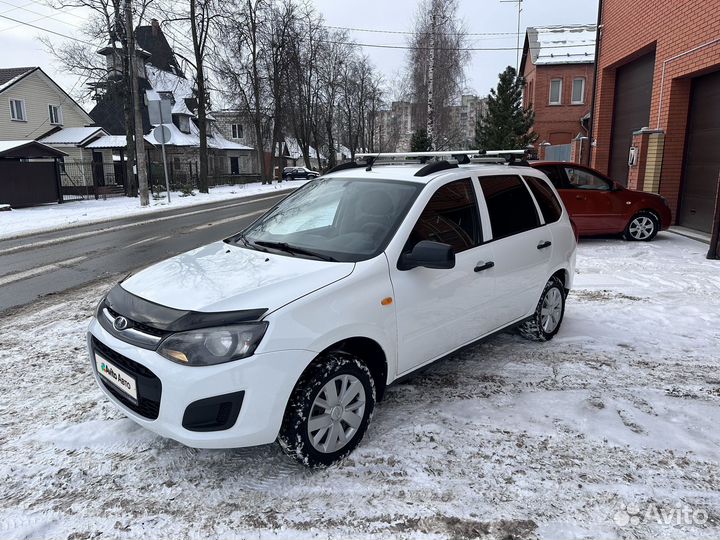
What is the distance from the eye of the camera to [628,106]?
51.3ft

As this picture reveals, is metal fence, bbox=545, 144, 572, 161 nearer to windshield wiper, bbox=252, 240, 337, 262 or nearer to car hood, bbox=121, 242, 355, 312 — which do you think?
windshield wiper, bbox=252, 240, 337, 262

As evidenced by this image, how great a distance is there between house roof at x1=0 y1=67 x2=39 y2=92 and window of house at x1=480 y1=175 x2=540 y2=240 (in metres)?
36.8

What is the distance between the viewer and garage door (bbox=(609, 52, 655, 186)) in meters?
14.3

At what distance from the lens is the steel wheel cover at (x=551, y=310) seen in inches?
203

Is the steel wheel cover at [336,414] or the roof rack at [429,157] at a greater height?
the roof rack at [429,157]

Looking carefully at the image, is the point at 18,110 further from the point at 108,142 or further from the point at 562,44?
the point at 562,44

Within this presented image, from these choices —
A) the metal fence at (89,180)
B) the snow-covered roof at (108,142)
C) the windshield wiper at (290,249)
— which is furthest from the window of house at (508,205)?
the snow-covered roof at (108,142)

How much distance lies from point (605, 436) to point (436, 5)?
3359 centimetres

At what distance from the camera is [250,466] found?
321 centimetres

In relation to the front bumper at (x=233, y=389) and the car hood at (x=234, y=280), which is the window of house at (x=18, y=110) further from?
the front bumper at (x=233, y=389)

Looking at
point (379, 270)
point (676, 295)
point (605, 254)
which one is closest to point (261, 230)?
point (379, 270)

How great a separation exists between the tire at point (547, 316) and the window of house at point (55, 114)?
39.1m

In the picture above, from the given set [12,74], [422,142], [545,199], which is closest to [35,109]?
[12,74]

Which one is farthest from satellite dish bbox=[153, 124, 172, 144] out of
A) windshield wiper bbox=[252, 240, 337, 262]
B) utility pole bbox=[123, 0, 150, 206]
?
windshield wiper bbox=[252, 240, 337, 262]
